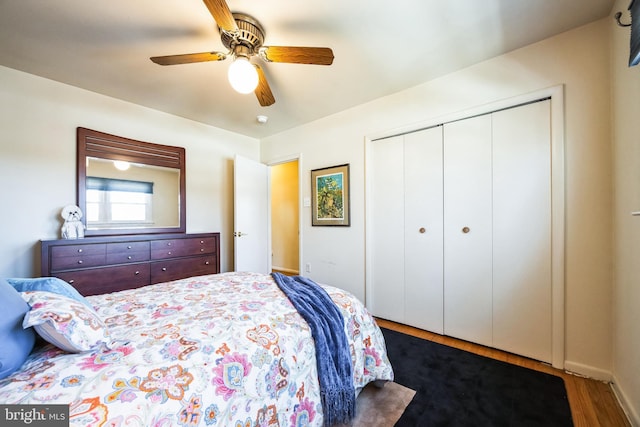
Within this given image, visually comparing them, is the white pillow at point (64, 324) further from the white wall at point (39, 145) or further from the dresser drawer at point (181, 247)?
the white wall at point (39, 145)

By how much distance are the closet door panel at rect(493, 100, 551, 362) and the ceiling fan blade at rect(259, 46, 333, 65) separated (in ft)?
5.02

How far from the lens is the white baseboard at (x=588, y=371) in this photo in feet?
5.40

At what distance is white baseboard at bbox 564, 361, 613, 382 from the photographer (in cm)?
165

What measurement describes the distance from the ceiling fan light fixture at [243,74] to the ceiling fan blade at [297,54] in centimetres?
16

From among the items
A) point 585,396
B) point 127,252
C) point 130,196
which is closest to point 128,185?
point 130,196

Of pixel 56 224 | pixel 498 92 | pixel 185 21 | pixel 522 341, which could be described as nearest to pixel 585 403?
pixel 522 341

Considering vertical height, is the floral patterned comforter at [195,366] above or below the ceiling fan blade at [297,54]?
below

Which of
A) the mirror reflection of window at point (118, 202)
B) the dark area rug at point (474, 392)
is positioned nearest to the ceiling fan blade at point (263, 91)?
the mirror reflection of window at point (118, 202)

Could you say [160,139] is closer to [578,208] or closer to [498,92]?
[498,92]

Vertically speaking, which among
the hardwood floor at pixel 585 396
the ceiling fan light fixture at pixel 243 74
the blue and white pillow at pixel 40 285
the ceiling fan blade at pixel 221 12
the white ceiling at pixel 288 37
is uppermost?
the white ceiling at pixel 288 37

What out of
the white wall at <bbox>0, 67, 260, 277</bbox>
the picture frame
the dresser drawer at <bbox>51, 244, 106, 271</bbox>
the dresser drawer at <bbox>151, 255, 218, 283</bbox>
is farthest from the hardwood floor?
the white wall at <bbox>0, 67, 260, 277</bbox>

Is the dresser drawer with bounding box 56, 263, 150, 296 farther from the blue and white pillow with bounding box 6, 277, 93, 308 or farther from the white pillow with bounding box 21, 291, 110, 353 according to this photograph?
the white pillow with bounding box 21, 291, 110, 353

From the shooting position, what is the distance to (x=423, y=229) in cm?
249

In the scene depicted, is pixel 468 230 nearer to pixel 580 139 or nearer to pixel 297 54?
pixel 580 139
